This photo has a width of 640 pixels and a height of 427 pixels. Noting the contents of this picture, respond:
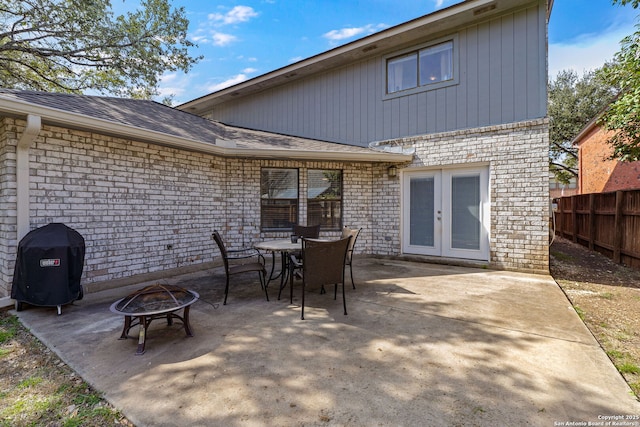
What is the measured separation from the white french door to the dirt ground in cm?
160

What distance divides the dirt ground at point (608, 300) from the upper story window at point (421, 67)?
4685mm

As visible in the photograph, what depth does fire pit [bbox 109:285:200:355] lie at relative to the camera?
8.50 feet

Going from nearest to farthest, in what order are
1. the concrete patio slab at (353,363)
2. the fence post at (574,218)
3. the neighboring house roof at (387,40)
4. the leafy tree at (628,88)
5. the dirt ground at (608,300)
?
the concrete patio slab at (353,363)
the dirt ground at (608,300)
the leafy tree at (628,88)
the neighboring house roof at (387,40)
the fence post at (574,218)

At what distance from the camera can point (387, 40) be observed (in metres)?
6.62

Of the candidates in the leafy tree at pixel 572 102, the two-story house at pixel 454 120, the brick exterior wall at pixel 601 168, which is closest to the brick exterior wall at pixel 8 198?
the two-story house at pixel 454 120

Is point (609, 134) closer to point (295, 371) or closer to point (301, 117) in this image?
point (301, 117)

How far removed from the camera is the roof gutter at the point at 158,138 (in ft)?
11.5

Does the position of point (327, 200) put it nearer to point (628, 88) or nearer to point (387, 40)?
point (387, 40)

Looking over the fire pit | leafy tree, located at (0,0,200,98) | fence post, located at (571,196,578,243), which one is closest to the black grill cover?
the fire pit

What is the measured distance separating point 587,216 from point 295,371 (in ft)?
36.1

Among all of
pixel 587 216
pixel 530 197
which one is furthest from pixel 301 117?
pixel 587 216

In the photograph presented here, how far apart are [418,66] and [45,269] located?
7594 mm

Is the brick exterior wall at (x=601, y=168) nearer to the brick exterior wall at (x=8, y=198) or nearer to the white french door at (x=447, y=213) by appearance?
the white french door at (x=447, y=213)

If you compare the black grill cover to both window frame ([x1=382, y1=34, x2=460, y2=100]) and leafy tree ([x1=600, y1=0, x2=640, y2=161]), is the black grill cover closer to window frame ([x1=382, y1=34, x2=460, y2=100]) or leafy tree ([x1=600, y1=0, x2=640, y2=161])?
window frame ([x1=382, y1=34, x2=460, y2=100])
